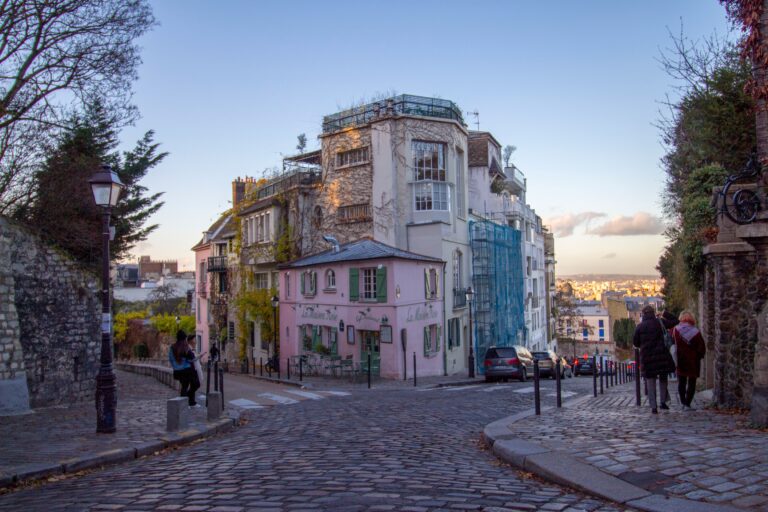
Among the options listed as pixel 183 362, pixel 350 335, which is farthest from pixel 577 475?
pixel 350 335

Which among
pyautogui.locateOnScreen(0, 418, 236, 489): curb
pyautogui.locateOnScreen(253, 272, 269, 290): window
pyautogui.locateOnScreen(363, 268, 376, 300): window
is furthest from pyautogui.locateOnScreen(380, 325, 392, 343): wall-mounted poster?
pyautogui.locateOnScreen(0, 418, 236, 489): curb

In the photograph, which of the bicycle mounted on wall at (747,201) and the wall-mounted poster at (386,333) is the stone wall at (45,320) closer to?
the wall-mounted poster at (386,333)

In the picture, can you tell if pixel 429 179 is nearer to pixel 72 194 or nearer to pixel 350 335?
pixel 350 335

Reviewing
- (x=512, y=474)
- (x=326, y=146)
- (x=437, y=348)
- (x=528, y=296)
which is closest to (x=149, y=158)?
(x=326, y=146)

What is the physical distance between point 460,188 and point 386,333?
12.7 m

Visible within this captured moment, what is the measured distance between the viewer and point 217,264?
147 feet

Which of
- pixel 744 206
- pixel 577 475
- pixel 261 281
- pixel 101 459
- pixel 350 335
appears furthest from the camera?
pixel 261 281

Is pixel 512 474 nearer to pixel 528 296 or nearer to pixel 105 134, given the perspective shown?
pixel 105 134

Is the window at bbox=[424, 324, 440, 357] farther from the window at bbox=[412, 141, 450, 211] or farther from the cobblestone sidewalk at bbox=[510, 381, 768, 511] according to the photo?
the cobblestone sidewalk at bbox=[510, 381, 768, 511]

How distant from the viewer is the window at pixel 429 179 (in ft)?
108

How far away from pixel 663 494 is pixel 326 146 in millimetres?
32797

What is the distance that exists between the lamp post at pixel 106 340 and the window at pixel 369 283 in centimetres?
1682

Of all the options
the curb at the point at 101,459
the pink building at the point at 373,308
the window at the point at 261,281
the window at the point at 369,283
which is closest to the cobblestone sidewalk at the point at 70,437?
the curb at the point at 101,459

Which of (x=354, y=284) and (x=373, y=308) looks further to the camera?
(x=354, y=284)
